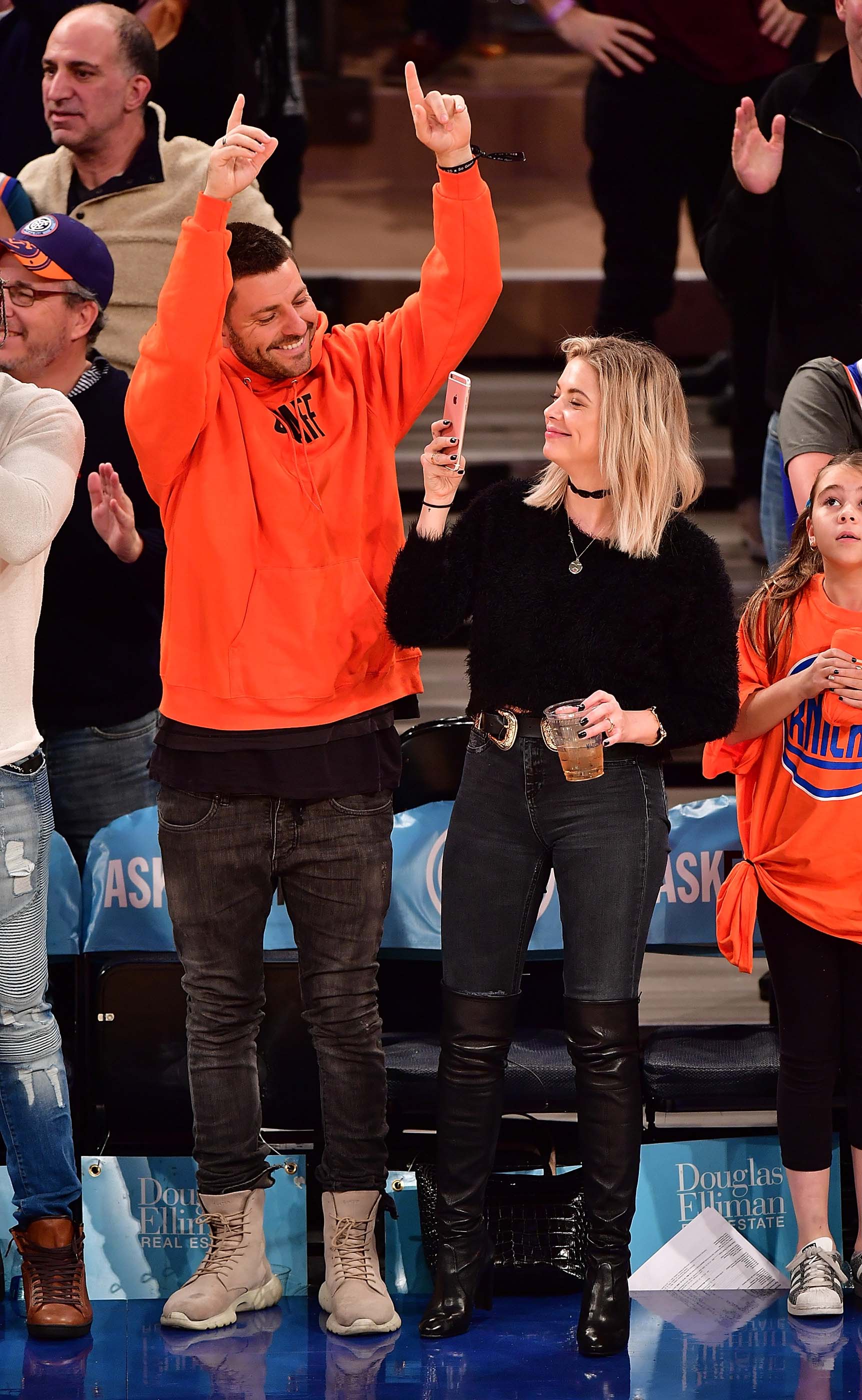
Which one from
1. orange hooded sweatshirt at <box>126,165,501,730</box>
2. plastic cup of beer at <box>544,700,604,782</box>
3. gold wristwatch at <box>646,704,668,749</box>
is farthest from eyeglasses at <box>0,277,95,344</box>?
gold wristwatch at <box>646,704,668,749</box>

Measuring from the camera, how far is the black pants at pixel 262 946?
2941mm

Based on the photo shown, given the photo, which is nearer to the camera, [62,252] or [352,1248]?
[352,1248]

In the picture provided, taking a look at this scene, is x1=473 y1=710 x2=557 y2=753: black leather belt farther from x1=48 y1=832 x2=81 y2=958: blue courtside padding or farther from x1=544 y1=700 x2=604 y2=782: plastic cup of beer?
x1=48 y1=832 x2=81 y2=958: blue courtside padding

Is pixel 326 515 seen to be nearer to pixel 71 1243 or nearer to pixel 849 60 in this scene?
pixel 71 1243

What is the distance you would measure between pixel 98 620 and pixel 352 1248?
1.34 meters

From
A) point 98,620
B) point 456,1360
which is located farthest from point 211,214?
point 456,1360

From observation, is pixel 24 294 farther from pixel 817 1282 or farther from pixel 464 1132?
pixel 817 1282

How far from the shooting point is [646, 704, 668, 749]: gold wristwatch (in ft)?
9.36

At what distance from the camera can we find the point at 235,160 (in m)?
2.72

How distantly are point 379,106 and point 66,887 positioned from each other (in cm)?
629

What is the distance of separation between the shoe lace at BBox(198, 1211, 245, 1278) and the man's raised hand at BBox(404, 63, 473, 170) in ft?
5.86

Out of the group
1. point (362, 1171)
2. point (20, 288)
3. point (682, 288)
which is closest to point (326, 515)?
point (20, 288)

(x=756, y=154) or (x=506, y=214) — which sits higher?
(x=756, y=154)

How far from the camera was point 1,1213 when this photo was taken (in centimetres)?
324
